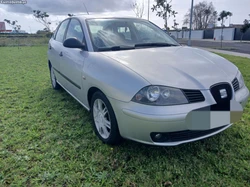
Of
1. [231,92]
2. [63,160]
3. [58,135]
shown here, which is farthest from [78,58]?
[231,92]

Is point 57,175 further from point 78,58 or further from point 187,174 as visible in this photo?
point 78,58

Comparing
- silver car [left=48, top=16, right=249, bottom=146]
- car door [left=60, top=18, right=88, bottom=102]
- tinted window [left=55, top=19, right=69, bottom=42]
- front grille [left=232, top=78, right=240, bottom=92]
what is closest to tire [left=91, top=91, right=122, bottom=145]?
silver car [left=48, top=16, right=249, bottom=146]

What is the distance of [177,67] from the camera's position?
2.02 metres

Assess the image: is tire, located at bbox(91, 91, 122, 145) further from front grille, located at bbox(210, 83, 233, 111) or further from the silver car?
front grille, located at bbox(210, 83, 233, 111)

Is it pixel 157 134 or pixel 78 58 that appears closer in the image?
pixel 157 134

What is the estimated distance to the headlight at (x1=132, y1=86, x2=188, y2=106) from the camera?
5.78ft

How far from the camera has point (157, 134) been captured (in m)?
1.81

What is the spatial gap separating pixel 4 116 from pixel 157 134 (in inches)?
102

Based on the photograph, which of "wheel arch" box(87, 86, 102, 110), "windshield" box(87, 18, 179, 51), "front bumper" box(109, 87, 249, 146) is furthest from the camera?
"windshield" box(87, 18, 179, 51)

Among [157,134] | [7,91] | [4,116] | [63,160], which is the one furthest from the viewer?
[7,91]

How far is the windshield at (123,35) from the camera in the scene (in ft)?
8.60

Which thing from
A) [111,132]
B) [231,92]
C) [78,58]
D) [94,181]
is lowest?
[94,181]

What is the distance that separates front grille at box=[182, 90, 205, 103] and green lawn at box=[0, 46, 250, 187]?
0.68m

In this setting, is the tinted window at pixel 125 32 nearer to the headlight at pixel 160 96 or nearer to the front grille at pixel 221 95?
the headlight at pixel 160 96
